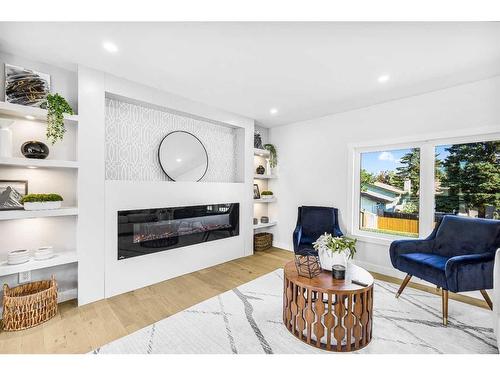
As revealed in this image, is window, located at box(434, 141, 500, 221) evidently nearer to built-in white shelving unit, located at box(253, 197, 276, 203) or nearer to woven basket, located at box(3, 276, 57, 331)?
built-in white shelving unit, located at box(253, 197, 276, 203)

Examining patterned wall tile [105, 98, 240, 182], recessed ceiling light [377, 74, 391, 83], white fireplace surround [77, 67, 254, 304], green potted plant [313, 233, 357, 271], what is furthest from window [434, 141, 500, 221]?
patterned wall tile [105, 98, 240, 182]

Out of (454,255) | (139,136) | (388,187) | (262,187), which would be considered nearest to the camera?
(454,255)

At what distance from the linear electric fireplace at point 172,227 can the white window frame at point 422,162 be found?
187 centimetres

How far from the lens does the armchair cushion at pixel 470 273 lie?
1.90 m

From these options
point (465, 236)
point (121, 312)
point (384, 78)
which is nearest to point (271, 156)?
point (384, 78)

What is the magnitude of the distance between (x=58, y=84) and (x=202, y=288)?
106 inches

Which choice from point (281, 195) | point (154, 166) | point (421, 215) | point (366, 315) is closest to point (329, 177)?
point (281, 195)

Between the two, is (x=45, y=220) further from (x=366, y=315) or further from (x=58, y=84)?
(x=366, y=315)

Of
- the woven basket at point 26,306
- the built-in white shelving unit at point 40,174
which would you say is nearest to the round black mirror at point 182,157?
the built-in white shelving unit at point 40,174

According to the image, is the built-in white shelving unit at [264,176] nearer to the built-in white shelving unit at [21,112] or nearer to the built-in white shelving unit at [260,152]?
the built-in white shelving unit at [260,152]

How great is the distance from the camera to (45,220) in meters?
2.29

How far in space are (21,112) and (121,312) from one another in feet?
6.64

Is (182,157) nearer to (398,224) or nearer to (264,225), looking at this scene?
(264,225)

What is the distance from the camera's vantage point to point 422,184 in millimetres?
2910
